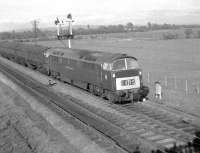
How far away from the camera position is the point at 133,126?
55.4 ft

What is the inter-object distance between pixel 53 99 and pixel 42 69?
47.9ft

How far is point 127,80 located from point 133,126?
5.52 m

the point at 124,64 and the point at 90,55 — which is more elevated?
the point at 90,55

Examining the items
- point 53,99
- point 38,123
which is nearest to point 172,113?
point 38,123

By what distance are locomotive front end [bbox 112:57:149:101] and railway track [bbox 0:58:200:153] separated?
771 mm

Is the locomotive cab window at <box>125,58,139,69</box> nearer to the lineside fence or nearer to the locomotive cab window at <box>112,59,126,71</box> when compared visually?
the locomotive cab window at <box>112,59,126,71</box>

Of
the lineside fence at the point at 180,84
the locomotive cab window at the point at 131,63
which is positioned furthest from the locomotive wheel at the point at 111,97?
the lineside fence at the point at 180,84

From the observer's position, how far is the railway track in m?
14.3

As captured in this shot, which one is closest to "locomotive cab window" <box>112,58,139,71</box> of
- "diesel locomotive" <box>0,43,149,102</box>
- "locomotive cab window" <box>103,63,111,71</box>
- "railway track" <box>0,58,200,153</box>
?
"diesel locomotive" <box>0,43,149,102</box>

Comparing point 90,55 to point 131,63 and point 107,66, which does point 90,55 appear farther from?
point 131,63

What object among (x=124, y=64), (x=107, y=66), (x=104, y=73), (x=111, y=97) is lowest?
(x=111, y=97)

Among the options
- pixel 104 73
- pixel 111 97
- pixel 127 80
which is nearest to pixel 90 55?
pixel 104 73

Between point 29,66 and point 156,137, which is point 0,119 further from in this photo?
point 29,66

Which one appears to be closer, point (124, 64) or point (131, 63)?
point (124, 64)
